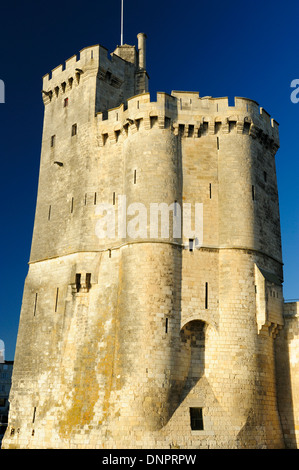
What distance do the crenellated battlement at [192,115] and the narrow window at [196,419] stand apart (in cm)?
1254

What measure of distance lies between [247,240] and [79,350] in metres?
9.21

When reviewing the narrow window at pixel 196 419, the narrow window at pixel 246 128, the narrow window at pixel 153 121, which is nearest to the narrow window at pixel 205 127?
the narrow window at pixel 246 128

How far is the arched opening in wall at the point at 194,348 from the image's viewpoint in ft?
68.6

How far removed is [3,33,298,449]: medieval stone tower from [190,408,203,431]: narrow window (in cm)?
6

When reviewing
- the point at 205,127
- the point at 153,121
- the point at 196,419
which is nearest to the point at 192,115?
the point at 205,127

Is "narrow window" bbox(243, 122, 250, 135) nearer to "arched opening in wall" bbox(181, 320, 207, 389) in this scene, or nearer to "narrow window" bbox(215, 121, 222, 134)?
"narrow window" bbox(215, 121, 222, 134)

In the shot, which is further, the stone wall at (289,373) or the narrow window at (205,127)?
the narrow window at (205,127)

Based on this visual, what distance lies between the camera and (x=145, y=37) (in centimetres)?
3186

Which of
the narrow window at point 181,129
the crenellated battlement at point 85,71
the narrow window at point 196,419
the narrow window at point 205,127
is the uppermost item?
the crenellated battlement at point 85,71

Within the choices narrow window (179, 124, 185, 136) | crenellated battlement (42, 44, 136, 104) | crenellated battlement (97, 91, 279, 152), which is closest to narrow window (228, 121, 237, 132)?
crenellated battlement (97, 91, 279, 152)

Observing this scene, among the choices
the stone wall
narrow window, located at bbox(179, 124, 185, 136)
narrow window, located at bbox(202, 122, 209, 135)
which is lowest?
the stone wall

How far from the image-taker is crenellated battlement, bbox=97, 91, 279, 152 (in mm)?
23438

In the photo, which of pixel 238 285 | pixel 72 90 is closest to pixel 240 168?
pixel 238 285

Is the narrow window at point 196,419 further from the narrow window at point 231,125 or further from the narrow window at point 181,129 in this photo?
the narrow window at point 231,125
